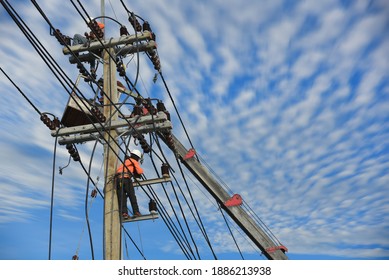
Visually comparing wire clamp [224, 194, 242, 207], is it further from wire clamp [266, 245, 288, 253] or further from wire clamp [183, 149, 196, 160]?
wire clamp [183, 149, 196, 160]

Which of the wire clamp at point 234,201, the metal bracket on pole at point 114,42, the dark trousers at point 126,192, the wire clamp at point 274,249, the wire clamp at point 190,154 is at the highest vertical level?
the metal bracket on pole at point 114,42

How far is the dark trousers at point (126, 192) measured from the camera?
7641 millimetres

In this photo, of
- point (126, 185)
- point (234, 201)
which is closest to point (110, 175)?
point (126, 185)

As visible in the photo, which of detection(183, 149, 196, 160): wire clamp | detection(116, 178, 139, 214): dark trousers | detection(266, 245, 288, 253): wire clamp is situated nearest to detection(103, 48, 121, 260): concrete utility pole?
detection(116, 178, 139, 214): dark trousers

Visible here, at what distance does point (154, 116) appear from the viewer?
7801mm

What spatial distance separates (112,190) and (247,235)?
19.9 ft

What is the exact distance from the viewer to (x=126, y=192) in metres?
7.79

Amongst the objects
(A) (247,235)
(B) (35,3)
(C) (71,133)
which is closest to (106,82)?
(C) (71,133)

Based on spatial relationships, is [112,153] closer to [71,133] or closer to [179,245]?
[71,133]

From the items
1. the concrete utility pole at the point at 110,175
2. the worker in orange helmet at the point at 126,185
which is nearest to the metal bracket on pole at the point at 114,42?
the concrete utility pole at the point at 110,175

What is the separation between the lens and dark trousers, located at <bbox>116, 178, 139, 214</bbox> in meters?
7.64

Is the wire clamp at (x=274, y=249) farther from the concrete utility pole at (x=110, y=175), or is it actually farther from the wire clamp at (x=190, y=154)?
the concrete utility pole at (x=110, y=175)
